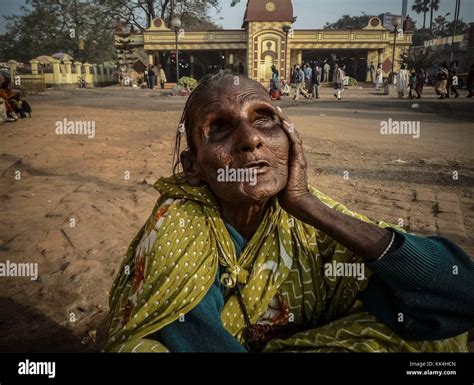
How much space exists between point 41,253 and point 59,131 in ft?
22.1

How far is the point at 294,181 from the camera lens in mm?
1297

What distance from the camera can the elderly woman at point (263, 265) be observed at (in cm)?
119

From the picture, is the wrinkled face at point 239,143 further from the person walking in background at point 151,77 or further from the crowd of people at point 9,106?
the person walking in background at point 151,77

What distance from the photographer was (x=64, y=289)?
271cm

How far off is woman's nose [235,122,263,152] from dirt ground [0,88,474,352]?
1.61 meters

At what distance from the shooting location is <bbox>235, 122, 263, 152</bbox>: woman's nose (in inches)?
49.9
